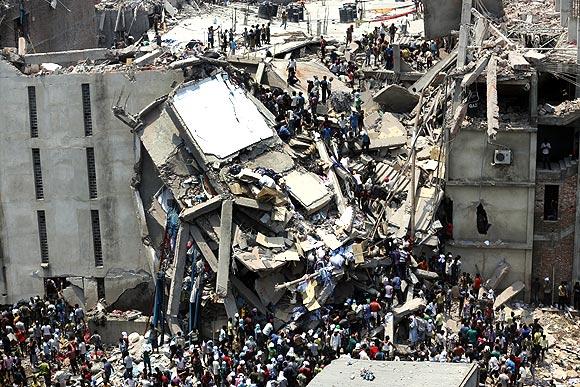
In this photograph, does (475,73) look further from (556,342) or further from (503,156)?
(556,342)

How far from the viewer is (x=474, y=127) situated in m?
38.5

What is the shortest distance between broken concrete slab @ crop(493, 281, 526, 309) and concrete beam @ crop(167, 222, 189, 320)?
30.0ft

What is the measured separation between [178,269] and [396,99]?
407 inches

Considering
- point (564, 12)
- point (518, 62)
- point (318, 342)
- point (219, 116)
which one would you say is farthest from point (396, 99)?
point (318, 342)

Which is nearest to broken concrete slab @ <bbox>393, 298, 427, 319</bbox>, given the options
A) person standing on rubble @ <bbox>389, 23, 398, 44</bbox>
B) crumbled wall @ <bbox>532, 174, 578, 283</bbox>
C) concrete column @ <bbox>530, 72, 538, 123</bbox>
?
crumbled wall @ <bbox>532, 174, 578, 283</bbox>

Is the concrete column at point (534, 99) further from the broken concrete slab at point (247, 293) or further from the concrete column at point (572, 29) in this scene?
the broken concrete slab at point (247, 293)

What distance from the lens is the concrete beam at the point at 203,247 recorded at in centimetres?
3638

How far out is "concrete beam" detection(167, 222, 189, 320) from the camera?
1452 inches

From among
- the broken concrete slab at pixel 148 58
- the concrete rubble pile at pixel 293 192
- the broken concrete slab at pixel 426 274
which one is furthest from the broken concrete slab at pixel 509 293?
the broken concrete slab at pixel 148 58

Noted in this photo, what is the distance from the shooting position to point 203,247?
36594 mm

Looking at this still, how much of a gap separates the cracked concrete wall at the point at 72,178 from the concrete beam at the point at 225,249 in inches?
180

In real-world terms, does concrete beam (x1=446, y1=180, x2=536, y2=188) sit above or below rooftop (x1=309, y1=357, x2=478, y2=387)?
above

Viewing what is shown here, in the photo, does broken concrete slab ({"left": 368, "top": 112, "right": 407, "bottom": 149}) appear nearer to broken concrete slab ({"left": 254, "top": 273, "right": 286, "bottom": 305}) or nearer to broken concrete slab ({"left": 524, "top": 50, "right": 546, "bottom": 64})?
broken concrete slab ({"left": 524, "top": 50, "right": 546, "bottom": 64})

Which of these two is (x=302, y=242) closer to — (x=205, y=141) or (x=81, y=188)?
(x=205, y=141)
